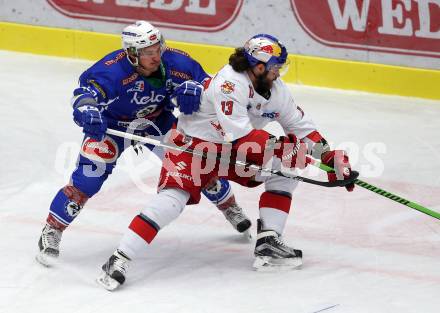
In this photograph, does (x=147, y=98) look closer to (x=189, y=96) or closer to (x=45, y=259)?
(x=189, y=96)

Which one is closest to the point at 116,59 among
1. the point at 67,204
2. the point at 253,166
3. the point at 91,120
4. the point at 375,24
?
the point at 91,120

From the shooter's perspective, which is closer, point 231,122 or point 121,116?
point 231,122

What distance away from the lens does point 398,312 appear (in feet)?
13.0

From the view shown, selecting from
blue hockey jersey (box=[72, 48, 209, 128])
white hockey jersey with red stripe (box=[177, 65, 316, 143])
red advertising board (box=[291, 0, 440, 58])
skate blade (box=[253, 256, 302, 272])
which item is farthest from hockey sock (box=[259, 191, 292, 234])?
red advertising board (box=[291, 0, 440, 58])

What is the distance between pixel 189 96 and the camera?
4.30m

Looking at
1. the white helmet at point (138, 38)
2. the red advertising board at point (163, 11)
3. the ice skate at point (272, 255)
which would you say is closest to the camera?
the white helmet at point (138, 38)

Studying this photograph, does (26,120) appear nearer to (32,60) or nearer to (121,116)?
(32,60)

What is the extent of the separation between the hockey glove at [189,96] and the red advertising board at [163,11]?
125 inches

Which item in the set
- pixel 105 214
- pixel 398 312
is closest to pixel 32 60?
pixel 105 214

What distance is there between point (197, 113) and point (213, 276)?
734 mm

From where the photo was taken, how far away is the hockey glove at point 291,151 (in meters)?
4.33

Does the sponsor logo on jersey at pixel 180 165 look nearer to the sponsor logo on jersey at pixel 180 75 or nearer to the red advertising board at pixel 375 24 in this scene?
the sponsor logo on jersey at pixel 180 75

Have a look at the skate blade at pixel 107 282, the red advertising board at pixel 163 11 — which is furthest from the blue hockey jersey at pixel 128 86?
the red advertising board at pixel 163 11

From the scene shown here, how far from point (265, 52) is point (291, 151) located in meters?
0.47
